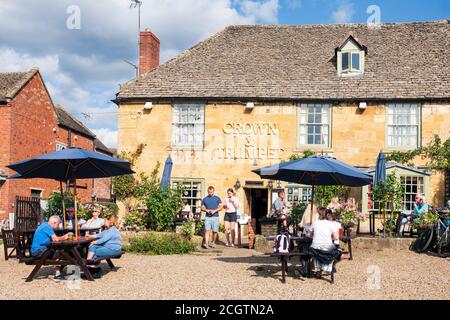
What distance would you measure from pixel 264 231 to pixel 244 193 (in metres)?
5.05

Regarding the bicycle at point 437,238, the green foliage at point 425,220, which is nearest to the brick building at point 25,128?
the green foliage at point 425,220

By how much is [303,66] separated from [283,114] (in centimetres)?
254

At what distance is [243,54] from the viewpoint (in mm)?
23125

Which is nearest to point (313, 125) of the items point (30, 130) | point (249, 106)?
point (249, 106)

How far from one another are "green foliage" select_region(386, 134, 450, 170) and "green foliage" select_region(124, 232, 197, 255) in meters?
9.50

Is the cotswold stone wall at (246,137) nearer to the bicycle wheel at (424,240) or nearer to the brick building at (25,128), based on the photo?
the brick building at (25,128)

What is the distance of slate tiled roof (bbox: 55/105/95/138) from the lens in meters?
32.2

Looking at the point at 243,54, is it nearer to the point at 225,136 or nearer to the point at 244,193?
the point at 225,136

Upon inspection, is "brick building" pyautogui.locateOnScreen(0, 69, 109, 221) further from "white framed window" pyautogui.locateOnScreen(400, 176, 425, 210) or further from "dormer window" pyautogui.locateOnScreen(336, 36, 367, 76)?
"white framed window" pyautogui.locateOnScreen(400, 176, 425, 210)

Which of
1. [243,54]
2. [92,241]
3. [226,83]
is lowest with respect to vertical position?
[92,241]

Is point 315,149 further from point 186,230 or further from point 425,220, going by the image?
point 186,230

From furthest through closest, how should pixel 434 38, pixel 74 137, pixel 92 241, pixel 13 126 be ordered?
pixel 74 137
pixel 13 126
pixel 434 38
pixel 92 241

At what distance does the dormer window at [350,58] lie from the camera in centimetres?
2139
